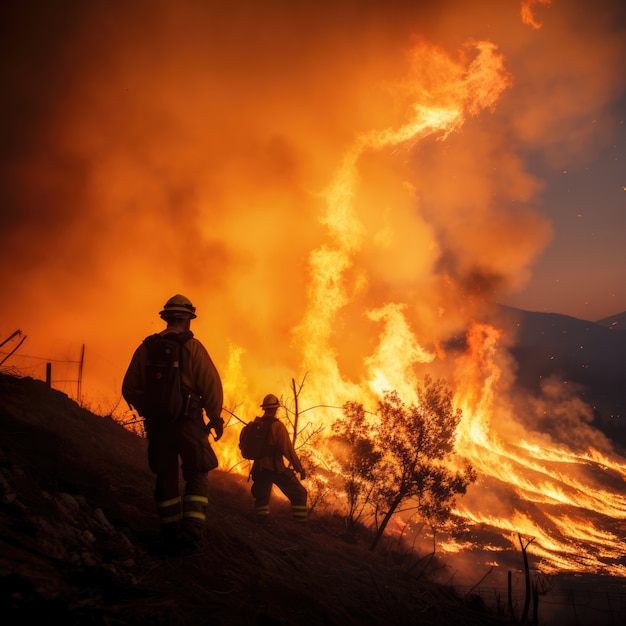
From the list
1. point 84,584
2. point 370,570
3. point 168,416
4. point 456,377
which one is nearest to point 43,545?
point 84,584

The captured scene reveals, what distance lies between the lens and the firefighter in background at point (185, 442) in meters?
5.00

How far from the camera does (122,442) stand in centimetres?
1298

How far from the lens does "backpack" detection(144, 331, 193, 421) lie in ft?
17.1

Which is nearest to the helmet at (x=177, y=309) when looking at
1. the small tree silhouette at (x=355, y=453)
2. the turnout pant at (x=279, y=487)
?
the turnout pant at (x=279, y=487)

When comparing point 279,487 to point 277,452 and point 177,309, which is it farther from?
point 177,309

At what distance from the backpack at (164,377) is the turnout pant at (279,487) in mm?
5327

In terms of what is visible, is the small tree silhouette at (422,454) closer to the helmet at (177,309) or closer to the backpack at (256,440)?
the backpack at (256,440)

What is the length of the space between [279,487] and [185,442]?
5338 mm

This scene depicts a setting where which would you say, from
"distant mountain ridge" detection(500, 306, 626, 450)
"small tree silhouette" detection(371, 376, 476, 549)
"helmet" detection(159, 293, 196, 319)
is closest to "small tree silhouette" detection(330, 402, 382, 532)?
"small tree silhouette" detection(371, 376, 476, 549)

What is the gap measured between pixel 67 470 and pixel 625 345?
544ft

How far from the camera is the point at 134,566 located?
14.0 ft

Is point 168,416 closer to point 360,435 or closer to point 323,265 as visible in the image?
point 360,435

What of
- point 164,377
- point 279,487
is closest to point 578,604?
point 279,487

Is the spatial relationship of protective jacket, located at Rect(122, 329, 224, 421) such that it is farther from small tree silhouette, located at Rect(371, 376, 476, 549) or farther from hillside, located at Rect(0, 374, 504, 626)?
small tree silhouette, located at Rect(371, 376, 476, 549)
